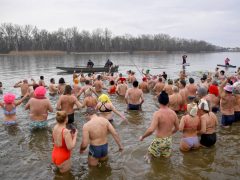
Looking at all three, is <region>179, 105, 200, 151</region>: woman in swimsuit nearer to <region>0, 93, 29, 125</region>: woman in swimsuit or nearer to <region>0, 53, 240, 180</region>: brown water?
<region>0, 53, 240, 180</region>: brown water

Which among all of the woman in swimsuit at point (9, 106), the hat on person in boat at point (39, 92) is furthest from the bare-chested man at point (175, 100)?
the woman in swimsuit at point (9, 106)

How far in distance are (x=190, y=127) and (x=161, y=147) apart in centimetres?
99

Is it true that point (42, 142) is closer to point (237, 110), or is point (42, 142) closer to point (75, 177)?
point (75, 177)

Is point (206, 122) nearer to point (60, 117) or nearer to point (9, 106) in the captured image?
point (60, 117)

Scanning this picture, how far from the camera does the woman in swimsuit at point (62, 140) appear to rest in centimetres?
515

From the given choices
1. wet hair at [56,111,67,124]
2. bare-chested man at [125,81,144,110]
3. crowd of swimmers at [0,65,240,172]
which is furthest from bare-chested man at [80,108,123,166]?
bare-chested man at [125,81,144,110]

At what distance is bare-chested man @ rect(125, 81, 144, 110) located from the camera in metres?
11.1

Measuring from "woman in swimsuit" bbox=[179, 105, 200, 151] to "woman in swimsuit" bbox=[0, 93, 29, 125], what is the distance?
573 cm

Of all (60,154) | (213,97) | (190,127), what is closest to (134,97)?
(213,97)

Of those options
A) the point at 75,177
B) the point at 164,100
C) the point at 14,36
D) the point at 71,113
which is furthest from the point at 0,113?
the point at 14,36

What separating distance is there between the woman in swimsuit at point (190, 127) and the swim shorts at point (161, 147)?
1.90ft

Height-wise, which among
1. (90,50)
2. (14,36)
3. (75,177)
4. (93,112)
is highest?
(14,36)

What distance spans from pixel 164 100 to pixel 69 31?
453 feet

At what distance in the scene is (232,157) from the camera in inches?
265
